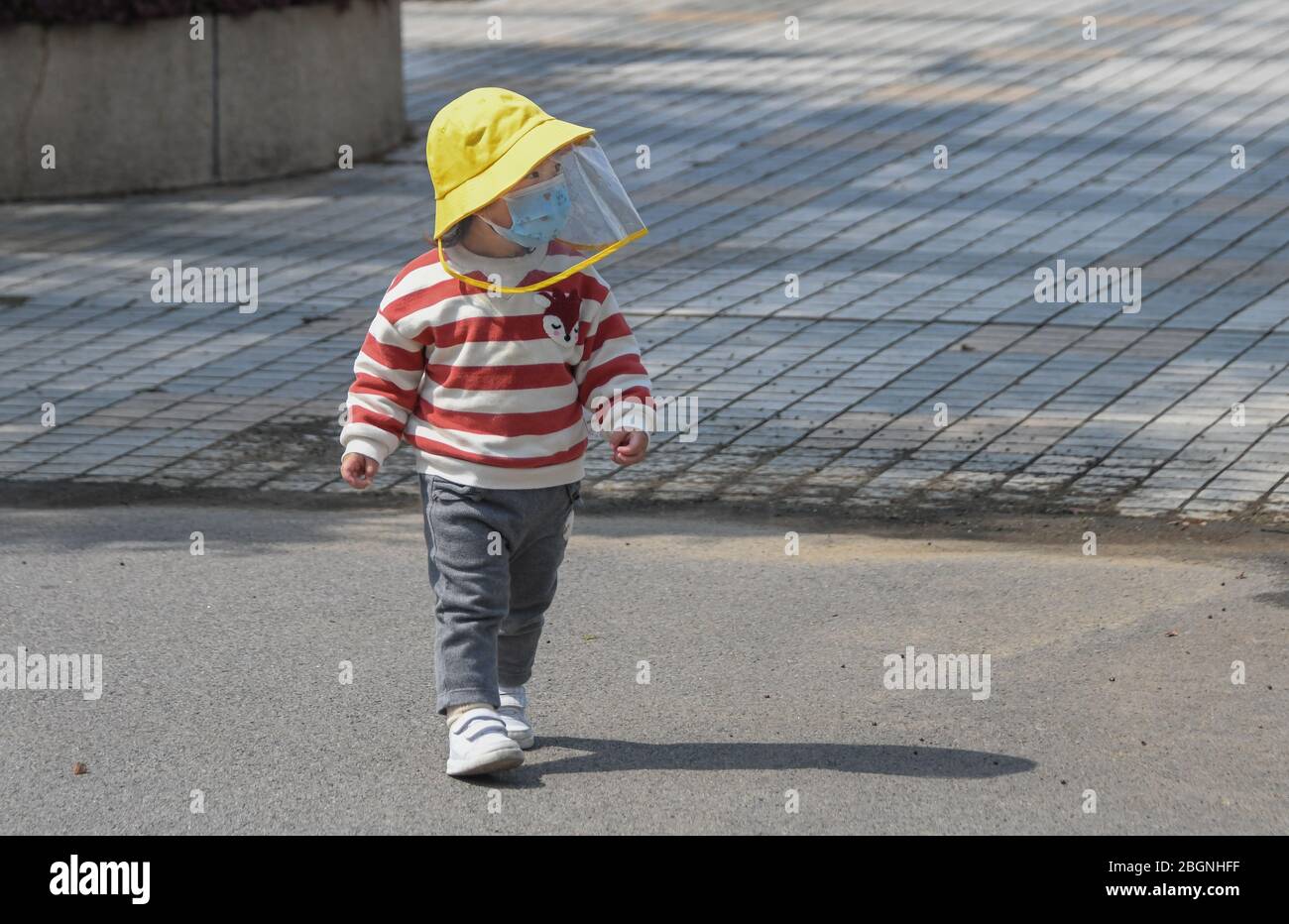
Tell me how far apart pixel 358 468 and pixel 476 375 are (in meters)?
0.33

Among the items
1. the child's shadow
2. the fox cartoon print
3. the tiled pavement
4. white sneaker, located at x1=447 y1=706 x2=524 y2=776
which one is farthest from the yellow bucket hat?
the tiled pavement

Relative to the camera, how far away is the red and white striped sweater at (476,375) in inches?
173

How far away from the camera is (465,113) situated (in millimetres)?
4395

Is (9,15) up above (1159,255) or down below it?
above

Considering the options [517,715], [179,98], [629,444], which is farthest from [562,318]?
[179,98]

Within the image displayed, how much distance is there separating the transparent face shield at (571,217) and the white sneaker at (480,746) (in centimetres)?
96

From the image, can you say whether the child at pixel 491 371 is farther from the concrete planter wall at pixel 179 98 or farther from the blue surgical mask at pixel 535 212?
the concrete planter wall at pixel 179 98

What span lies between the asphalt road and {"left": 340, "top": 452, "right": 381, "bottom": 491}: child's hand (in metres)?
0.67

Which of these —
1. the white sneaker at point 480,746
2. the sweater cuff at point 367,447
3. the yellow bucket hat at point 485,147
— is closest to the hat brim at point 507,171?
the yellow bucket hat at point 485,147

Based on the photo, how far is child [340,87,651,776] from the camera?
Answer: 4.38 m

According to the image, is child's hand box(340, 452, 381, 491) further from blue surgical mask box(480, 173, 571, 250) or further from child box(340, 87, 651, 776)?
blue surgical mask box(480, 173, 571, 250)

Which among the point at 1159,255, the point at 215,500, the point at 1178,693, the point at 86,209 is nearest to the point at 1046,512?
the point at 1178,693

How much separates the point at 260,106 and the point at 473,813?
896 cm

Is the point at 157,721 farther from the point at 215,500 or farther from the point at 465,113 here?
the point at 215,500
